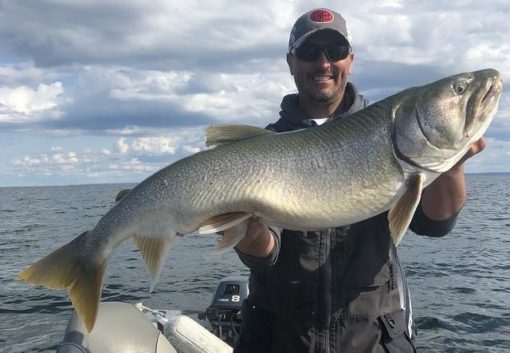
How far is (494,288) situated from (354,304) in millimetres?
15345

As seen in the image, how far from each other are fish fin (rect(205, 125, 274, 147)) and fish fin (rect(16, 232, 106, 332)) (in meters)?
1.28

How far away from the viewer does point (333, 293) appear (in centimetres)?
401

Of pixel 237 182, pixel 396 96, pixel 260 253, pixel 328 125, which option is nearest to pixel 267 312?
pixel 260 253

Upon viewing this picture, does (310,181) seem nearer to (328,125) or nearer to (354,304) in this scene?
(328,125)

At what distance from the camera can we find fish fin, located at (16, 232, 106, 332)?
4.20 meters

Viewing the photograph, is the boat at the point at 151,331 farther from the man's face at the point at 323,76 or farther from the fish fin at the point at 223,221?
the man's face at the point at 323,76

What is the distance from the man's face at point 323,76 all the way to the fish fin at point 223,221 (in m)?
1.29

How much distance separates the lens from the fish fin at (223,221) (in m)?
3.81

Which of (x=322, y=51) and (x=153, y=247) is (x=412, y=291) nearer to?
(x=322, y=51)

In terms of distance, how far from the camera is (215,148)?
→ 3871mm

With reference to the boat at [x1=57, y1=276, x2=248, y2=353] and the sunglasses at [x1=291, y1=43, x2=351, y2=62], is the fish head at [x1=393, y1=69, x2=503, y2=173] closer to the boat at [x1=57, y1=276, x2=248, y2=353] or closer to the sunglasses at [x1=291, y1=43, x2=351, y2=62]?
the sunglasses at [x1=291, y1=43, x2=351, y2=62]

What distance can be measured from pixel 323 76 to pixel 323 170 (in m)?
1.13

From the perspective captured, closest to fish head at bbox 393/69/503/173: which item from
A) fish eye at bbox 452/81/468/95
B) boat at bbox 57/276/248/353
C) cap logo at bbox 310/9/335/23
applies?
fish eye at bbox 452/81/468/95

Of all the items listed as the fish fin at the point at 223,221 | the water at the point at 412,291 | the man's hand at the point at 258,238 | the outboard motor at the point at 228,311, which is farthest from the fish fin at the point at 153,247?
the water at the point at 412,291
